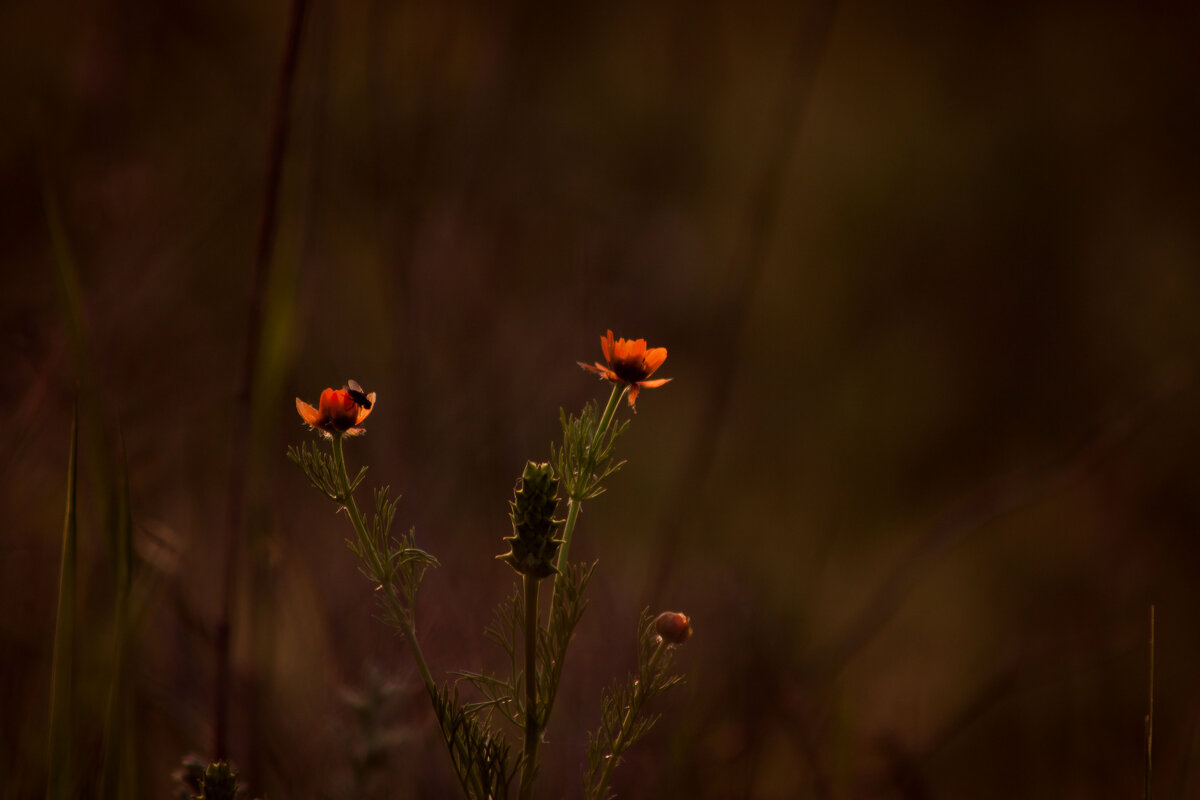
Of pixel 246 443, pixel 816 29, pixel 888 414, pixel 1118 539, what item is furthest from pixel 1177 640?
pixel 246 443

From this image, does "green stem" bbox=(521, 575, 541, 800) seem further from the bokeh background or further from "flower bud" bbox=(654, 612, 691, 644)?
the bokeh background

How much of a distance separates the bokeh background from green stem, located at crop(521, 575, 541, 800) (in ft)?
0.76

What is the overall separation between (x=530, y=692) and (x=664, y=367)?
1829 millimetres

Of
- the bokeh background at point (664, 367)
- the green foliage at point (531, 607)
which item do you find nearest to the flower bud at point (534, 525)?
the green foliage at point (531, 607)

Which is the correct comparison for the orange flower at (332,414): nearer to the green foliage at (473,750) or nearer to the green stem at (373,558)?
the green stem at (373,558)

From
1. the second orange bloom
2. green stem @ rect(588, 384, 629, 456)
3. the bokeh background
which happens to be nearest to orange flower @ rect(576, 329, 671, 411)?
green stem @ rect(588, 384, 629, 456)

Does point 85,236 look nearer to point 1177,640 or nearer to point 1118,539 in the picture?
point 1118,539


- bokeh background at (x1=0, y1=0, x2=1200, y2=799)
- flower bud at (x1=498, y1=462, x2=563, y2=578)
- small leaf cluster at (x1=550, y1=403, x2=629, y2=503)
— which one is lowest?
flower bud at (x1=498, y1=462, x2=563, y2=578)

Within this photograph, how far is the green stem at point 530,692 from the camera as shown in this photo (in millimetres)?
374

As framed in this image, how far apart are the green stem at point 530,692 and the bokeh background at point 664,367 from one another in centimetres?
23

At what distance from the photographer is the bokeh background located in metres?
0.79

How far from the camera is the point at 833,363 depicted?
2209mm

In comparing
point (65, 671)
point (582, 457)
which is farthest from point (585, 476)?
point (65, 671)

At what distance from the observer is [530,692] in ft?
1.24
